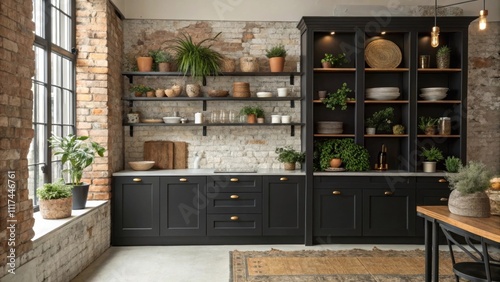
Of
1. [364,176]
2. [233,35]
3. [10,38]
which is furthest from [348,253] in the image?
[10,38]

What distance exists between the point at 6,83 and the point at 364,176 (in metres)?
4.22

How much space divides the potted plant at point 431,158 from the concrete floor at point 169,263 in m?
1.04

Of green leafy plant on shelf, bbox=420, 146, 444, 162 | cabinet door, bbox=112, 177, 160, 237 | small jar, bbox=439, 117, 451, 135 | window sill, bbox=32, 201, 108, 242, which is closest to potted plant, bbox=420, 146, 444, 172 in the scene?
green leafy plant on shelf, bbox=420, 146, 444, 162

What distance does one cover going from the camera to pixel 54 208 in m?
4.18

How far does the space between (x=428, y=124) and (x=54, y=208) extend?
4648mm

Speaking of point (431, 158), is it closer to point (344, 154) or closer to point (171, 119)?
point (344, 154)

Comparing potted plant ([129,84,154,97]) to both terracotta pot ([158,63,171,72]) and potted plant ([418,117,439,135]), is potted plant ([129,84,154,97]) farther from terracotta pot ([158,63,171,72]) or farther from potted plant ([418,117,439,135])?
potted plant ([418,117,439,135])

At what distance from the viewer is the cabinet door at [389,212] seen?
5.66 metres

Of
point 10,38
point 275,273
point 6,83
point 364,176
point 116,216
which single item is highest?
point 10,38

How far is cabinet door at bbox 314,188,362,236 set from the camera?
5.67 m

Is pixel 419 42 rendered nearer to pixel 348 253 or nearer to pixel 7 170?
pixel 348 253

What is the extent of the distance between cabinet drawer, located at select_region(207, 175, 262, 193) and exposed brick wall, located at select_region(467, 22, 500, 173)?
3.17m

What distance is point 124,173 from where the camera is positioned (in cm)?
560

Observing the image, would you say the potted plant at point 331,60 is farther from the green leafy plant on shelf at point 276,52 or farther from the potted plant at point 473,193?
the potted plant at point 473,193
